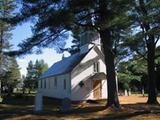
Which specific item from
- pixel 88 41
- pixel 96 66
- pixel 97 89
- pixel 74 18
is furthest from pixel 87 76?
pixel 74 18

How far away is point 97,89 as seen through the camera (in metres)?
37.6

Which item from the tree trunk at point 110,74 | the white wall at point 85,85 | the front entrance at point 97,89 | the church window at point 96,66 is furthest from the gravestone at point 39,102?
the church window at point 96,66

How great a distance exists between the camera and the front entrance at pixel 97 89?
3744cm

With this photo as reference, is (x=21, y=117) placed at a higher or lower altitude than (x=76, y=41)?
lower

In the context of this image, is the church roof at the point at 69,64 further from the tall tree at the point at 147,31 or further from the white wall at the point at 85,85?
the tall tree at the point at 147,31

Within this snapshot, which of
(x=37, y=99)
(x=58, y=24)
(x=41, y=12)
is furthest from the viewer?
(x=37, y=99)

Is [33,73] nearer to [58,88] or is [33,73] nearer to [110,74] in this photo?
[58,88]

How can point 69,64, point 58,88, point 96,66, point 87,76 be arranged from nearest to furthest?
1. point 87,76
2. point 96,66
3. point 69,64
4. point 58,88

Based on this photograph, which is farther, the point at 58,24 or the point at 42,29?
the point at 42,29

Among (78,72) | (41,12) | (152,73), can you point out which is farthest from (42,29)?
(78,72)

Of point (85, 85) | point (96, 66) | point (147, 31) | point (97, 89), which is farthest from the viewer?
point (96, 66)

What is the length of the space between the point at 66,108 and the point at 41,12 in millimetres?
7175

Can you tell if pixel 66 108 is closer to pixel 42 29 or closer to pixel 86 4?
pixel 42 29

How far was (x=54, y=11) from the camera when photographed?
21.0m
